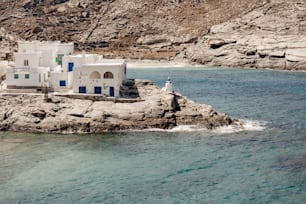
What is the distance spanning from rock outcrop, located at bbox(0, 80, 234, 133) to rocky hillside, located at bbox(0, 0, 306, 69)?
58.3 meters

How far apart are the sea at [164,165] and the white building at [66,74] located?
6670 millimetres

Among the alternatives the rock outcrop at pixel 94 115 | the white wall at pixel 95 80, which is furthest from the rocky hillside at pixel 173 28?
the rock outcrop at pixel 94 115

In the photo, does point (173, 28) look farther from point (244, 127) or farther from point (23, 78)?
point (244, 127)

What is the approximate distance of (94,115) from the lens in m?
45.1

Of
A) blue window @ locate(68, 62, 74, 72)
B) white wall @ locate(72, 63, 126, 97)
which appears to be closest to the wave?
white wall @ locate(72, 63, 126, 97)

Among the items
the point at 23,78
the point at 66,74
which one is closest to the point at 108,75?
the point at 66,74

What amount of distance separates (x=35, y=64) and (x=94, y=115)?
1187cm

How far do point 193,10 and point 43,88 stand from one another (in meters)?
116

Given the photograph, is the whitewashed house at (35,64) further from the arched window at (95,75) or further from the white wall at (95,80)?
the arched window at (95,75)

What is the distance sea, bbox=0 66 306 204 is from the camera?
29.4 meters

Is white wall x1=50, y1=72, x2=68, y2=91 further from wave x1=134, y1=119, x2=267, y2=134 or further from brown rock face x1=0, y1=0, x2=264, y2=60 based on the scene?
brown rock face x1=0, y1=0, x2=264, y2=60

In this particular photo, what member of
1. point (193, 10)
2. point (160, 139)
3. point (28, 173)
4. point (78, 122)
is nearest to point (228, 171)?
point (160, 139)

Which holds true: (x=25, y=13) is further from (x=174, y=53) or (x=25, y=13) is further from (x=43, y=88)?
(x=43, y=88)

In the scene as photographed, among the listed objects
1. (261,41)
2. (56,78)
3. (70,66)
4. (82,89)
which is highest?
(261,41)
